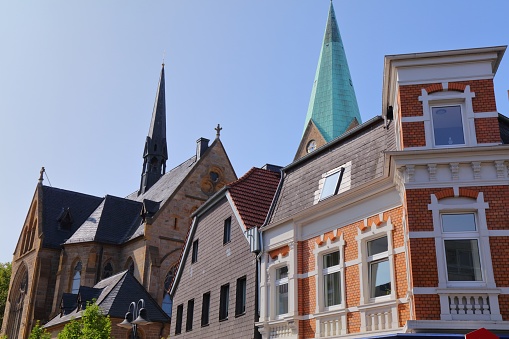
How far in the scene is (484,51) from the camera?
41.3ft

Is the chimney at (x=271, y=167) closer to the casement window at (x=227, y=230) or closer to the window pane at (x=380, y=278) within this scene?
the casement window at (x=227, y=230)

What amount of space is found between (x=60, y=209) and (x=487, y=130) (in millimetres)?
42844

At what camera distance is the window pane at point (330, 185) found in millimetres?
15180

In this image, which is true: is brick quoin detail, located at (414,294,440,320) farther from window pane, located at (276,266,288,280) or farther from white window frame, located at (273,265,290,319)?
window pane, located at (276,266,288,280)

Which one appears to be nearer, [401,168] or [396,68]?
[401,168]

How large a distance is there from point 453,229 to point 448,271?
0.89 metres

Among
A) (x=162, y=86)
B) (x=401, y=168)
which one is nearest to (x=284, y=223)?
(x=401, y=168)

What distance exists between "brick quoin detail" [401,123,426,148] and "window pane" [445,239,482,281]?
217cm

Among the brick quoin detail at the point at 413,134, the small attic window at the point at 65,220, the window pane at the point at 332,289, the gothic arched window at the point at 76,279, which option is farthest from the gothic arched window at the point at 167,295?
the brick quoin detail at the point at 413,134

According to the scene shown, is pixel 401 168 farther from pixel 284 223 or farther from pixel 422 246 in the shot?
pixel 284 223

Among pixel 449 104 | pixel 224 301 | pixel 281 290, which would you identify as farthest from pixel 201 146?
pixel 449 104

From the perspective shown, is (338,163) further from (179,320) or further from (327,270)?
(179,320)

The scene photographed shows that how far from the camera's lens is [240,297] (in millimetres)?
18234

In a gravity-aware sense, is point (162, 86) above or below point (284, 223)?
above
